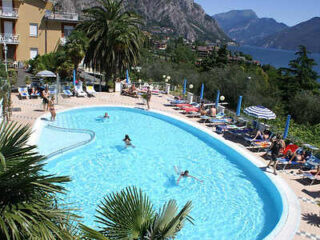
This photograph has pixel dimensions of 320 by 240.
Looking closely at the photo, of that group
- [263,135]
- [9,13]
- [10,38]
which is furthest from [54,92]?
[9,13]

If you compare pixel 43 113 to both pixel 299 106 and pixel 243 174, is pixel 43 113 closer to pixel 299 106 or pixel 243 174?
pixel 243 174

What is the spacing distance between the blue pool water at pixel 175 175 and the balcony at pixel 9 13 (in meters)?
20.6

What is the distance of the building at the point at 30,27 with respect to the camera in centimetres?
3238

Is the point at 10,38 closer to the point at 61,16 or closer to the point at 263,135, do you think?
the point at 61,16

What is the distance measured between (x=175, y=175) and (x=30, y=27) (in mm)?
29779

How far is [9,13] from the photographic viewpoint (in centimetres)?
3194

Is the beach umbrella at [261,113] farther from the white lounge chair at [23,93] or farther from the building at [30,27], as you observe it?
the building at [30,27]

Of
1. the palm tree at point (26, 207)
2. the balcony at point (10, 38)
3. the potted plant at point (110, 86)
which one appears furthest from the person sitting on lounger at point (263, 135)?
the balcony at point (10, 38)

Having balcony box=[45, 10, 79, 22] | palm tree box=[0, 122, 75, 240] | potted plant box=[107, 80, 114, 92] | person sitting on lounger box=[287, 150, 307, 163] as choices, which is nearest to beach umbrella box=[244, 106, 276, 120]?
person sitting on lounger box=[287, 150, 307, 163]

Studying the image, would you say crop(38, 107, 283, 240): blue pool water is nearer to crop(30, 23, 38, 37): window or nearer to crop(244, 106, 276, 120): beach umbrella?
crop(244, 106, 276, 120): beach umbrella

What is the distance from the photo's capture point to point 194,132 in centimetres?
1706

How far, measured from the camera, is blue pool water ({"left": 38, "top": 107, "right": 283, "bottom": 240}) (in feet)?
30.2

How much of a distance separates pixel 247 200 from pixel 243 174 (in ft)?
6.58

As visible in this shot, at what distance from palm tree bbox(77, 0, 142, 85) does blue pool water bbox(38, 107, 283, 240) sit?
8.53 metres
